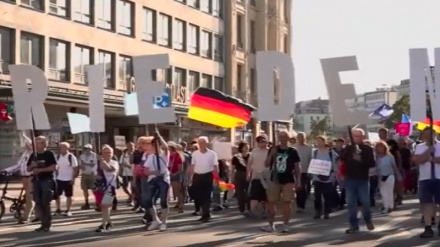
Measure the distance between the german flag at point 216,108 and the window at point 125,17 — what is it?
2639 cm

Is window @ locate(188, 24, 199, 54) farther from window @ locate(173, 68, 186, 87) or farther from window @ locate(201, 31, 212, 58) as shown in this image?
window @ locate(173, 68, 186, 87)

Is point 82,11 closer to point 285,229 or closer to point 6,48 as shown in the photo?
point 6,48

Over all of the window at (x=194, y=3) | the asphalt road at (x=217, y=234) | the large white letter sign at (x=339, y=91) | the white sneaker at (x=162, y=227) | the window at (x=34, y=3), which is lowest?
the asphalt road at (x=217, y=234)

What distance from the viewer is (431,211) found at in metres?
14.0

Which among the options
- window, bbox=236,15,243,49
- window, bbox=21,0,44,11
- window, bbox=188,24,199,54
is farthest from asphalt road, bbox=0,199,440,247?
window, bbox=236,15,243,49

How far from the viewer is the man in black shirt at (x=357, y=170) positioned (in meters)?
14.4

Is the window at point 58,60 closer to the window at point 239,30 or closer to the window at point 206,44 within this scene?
the window at point 206,44

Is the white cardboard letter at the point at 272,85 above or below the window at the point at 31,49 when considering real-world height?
below

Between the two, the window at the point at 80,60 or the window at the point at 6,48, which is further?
the window at the point at 80,60

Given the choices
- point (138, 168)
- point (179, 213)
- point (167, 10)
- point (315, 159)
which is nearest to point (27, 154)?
point (138, 168)

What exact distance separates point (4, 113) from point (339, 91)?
23213 mm

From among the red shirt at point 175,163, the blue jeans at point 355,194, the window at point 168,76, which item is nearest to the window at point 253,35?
the window at point 168,76

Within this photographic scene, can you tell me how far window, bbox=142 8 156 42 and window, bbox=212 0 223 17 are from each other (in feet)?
28.3

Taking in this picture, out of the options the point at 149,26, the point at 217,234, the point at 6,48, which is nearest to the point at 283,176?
the point at 217,234
